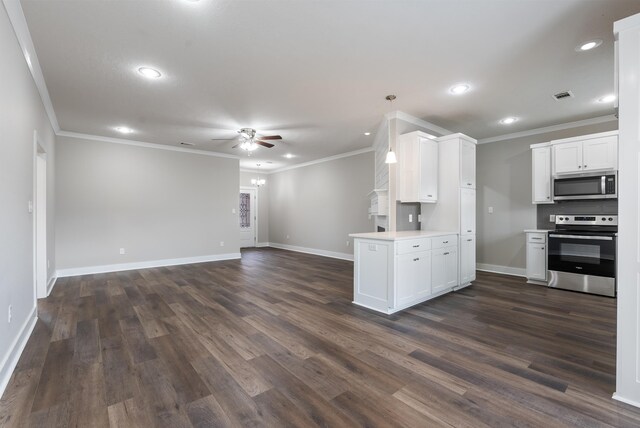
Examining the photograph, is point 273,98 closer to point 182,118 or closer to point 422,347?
point 182,118

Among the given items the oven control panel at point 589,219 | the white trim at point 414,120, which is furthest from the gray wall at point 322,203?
the oven control panel at point 589,219

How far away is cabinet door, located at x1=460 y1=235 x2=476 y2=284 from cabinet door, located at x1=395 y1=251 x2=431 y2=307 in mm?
974

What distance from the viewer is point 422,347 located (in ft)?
8.55

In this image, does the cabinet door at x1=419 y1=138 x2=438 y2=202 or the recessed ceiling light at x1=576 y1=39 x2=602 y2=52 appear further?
the cabinet door at x1=419 y1=138 x2=438 y2=202

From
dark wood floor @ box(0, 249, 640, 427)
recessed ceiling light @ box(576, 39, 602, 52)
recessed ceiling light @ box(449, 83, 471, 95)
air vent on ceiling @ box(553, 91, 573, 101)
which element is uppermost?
recessed ceiling light @ box(576, 39, 602, 52)

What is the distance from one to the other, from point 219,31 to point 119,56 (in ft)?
3.85

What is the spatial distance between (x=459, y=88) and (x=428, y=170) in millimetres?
1237

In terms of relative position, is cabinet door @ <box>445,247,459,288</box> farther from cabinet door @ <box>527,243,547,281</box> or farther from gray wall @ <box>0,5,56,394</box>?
gray wall @ <box>0,5,56,394</box>

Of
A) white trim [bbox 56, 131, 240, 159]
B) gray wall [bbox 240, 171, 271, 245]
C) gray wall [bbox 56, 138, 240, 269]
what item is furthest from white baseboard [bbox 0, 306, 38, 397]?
gray wall [bbox 240, 171, 271, 245]

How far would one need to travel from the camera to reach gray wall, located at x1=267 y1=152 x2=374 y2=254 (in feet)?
23.7

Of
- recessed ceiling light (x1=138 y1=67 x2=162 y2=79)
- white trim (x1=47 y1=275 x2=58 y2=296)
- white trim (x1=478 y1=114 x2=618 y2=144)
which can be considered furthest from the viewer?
white trim (x1=478 y1=114 x2=618 y2=144)

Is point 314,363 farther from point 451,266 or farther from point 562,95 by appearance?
point 562,95

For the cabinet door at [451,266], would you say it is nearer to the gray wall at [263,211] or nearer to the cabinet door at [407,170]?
the cabinet door at [407,170]

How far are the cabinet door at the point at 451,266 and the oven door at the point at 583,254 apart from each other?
1603 mm
